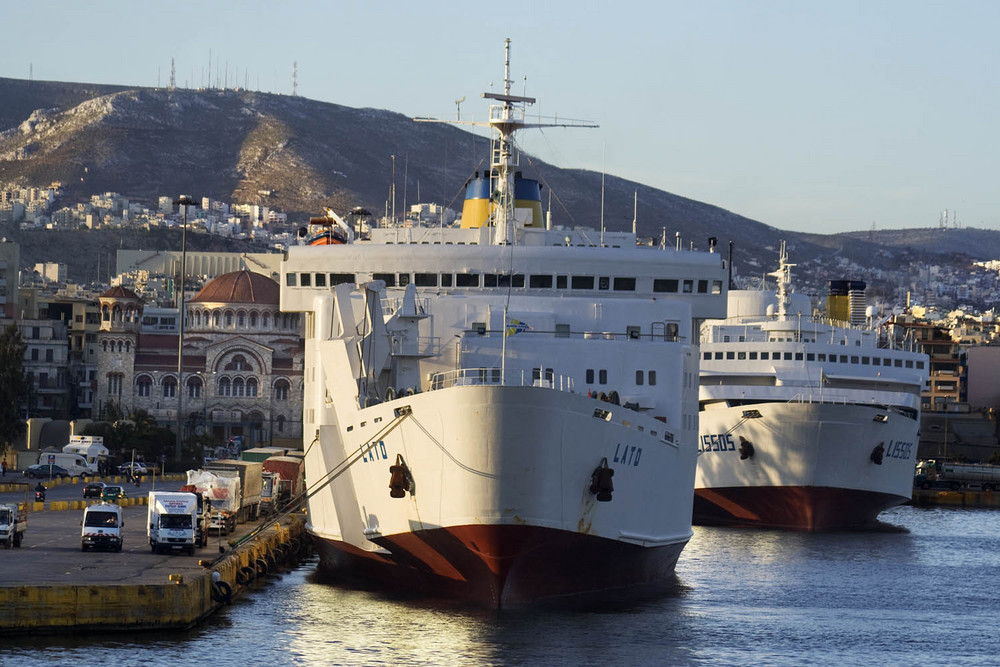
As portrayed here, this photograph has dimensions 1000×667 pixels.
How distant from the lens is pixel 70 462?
97625 millimetres

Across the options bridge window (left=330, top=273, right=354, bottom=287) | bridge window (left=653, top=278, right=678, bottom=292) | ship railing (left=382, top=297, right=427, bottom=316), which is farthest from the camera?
bridge window (left=330, top=273, right=354, bottom=287)

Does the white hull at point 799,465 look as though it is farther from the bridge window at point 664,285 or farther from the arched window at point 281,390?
the arched window at point 281,390

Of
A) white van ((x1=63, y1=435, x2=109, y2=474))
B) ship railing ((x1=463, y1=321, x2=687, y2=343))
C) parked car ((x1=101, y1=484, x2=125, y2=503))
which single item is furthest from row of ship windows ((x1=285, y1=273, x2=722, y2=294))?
white van ((x1=63, y1=435, x2=109, y2=474))

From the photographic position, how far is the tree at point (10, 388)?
107 meters

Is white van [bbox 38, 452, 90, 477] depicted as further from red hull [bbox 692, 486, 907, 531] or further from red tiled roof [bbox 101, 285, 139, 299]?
red tiled roof [bbox 101, 285, 139, 299]

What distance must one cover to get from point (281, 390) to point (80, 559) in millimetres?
93294

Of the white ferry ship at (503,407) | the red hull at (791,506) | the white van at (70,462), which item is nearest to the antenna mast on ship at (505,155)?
the white ferry ship at (503,407)

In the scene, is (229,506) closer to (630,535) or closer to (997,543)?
(630,535)

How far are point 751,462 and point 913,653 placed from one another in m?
33.0

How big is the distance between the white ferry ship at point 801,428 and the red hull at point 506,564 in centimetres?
2817

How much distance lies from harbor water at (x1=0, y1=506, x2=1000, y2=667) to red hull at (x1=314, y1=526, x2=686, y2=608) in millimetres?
537

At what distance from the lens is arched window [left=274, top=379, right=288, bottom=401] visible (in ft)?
460

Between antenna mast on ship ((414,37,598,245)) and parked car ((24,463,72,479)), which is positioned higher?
antenna mast on ship ((414,37,598,245))

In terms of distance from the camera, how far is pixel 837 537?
72938mm
